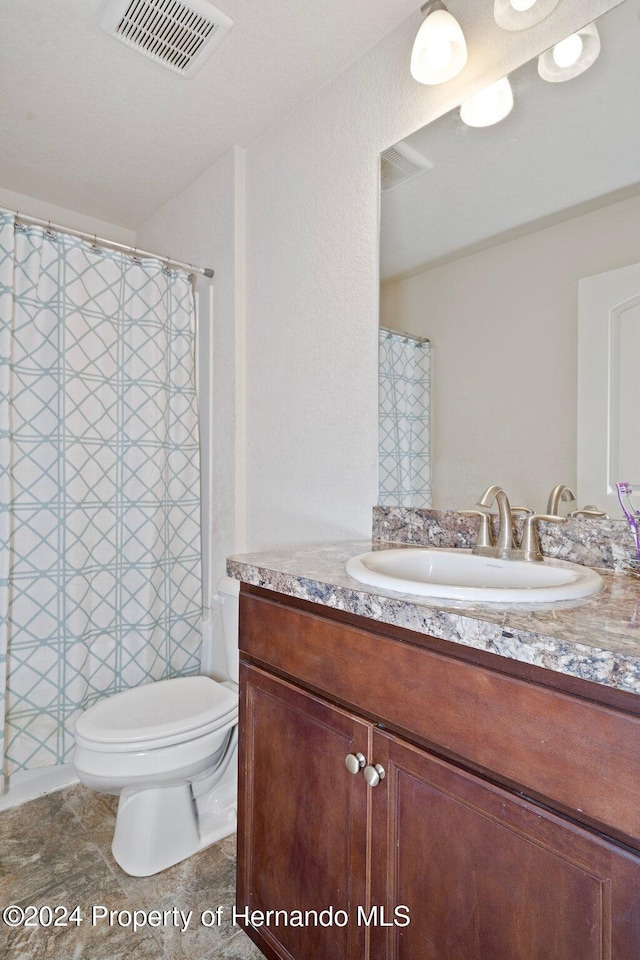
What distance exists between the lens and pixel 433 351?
4.64ft

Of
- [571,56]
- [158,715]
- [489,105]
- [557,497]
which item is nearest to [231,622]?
[158,715]

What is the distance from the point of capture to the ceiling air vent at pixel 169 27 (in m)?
1.38

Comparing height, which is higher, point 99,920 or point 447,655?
point 447,655

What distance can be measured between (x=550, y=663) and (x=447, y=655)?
0.16 meters

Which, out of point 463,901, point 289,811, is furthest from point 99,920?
point 463,901

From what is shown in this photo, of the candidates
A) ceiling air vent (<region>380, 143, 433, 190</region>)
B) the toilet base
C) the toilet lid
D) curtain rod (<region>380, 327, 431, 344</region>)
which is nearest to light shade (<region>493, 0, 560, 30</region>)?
ceiling air vent (<region>380, 143, 433, 190</region>)

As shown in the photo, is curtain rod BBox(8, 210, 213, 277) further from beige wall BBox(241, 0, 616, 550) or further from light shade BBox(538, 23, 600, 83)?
light shade BBox(538, 23, 600, 83)

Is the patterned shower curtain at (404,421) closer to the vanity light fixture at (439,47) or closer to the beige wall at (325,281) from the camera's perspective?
the beige wall at (325,281)

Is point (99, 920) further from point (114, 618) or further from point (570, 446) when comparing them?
point (570, 446)

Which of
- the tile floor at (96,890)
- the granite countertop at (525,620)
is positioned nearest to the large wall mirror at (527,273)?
the granite countertop at (525,620)

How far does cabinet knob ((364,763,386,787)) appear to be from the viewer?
0.85m

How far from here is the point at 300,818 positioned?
1008mm

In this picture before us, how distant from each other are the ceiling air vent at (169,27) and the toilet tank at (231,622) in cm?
165

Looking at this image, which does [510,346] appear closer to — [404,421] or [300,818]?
[404,421]
